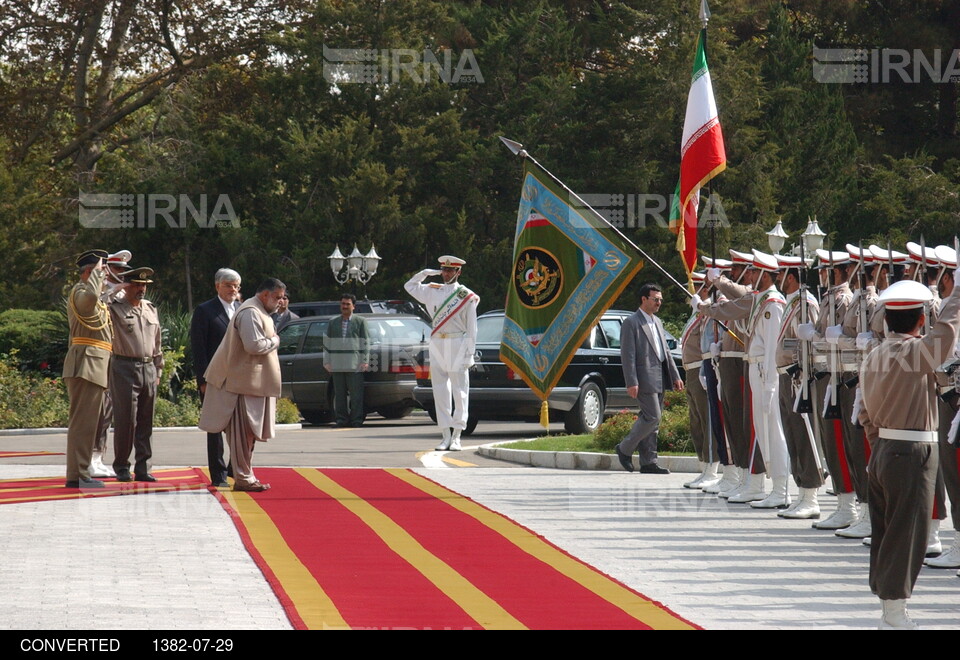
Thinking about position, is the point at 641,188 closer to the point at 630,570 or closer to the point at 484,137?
the point at 484,137

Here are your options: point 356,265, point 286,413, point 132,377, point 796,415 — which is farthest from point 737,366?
point 356,265

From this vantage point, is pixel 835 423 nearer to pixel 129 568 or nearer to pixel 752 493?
pixel 752 493

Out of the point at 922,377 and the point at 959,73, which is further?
the point at 959,73

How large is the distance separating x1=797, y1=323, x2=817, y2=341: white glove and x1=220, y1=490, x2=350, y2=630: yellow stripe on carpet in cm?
407

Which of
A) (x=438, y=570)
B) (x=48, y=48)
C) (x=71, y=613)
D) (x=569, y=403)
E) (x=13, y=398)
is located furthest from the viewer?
(x=48, y=48)

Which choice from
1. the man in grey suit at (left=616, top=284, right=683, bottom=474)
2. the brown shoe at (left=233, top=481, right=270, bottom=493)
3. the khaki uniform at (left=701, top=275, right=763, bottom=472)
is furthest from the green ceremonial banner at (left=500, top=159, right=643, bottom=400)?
the brown shoe at (left=233, top=481, right=270, bottom=493)

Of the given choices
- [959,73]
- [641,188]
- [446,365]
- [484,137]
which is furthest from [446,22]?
[446,365]

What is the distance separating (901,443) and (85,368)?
25.9 ft

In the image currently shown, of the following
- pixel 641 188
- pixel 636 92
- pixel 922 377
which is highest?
pixel 636 92

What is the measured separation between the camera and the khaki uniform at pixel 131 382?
13.4m

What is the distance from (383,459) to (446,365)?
1588mm

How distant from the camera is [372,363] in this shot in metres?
22.4

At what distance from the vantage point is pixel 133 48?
40.0m

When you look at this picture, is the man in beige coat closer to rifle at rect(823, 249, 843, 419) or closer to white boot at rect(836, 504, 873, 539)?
rifle at rect(823, 249, 843, 419)
